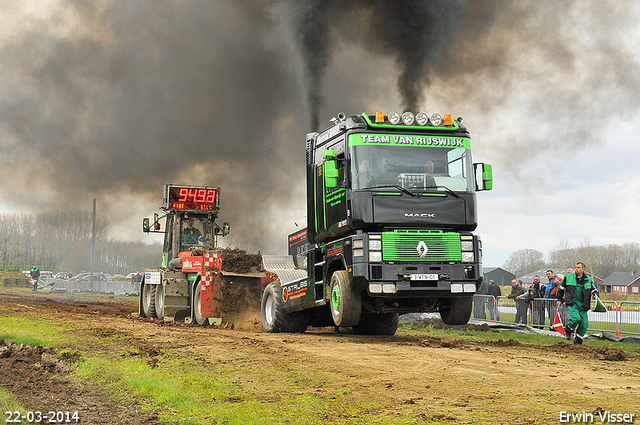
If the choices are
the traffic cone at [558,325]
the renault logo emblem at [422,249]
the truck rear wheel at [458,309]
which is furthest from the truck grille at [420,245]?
the traffic cone at [558,325]

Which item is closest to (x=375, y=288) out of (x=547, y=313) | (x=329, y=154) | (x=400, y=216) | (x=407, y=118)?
(x=400, y=216)

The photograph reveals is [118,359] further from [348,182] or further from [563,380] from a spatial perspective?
[563,380]

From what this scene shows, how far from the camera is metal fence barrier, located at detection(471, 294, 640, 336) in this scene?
51.6ft

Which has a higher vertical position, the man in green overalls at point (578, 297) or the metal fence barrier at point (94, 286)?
the metal fence barrier at point (94, 286)

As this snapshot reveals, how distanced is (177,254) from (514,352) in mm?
12662

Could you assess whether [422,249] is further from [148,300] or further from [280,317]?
[148,300]

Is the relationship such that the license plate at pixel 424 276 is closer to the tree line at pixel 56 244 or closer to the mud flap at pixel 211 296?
the mud flap at pixel 211 296

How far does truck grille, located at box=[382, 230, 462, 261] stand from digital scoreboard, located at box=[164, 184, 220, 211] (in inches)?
440

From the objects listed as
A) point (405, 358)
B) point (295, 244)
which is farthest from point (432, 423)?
point (295, 244)

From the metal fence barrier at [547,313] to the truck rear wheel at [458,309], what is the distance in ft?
11.7

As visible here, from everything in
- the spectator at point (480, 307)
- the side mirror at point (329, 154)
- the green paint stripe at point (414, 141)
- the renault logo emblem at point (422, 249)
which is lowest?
the spectator at point (480, 307)

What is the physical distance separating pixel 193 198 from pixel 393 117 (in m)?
11.0

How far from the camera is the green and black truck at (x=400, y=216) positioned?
11438 millimetres

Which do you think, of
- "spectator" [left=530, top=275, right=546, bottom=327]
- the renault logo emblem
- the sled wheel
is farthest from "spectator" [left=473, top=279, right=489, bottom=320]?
the sled wheel
